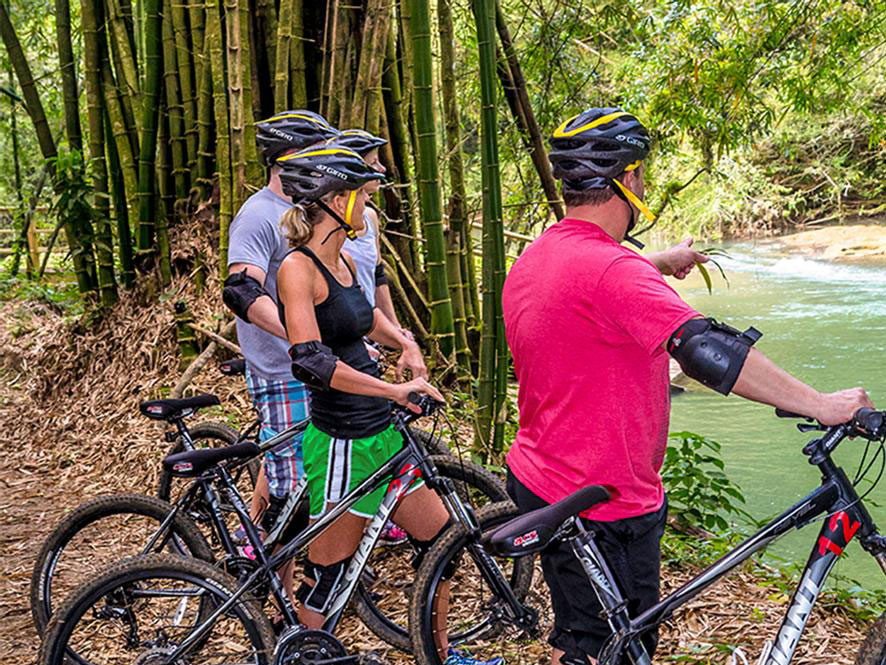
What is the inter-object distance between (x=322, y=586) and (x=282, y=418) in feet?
2.44

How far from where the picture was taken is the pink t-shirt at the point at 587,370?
6.38 feet

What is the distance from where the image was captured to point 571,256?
78.2 inches

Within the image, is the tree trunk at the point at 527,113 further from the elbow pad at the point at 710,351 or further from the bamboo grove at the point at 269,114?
the elbow pad at the point at 710,351

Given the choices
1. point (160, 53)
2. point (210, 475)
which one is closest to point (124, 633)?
point (210, 475)

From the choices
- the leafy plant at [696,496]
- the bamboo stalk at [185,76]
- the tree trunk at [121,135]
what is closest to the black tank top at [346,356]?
the leafy plant at [696,496]

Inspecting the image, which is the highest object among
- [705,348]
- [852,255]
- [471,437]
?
[705,348]

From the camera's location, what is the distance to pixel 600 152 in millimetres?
2055

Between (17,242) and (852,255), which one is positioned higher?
(17,242)

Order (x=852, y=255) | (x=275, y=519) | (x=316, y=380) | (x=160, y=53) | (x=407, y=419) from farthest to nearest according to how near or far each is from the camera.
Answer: (x=852, y=255)
(x=160, y=53)
(x=275, y=519)
(x=407, y=419)
(x=316, y=380)

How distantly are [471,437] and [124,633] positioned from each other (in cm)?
249

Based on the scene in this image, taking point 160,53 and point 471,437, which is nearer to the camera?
point 471,437

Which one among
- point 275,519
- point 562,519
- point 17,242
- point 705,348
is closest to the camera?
point 705,348

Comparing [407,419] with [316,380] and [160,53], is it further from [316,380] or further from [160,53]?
[160,53]

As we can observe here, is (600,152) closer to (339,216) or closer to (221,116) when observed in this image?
(339,216)
